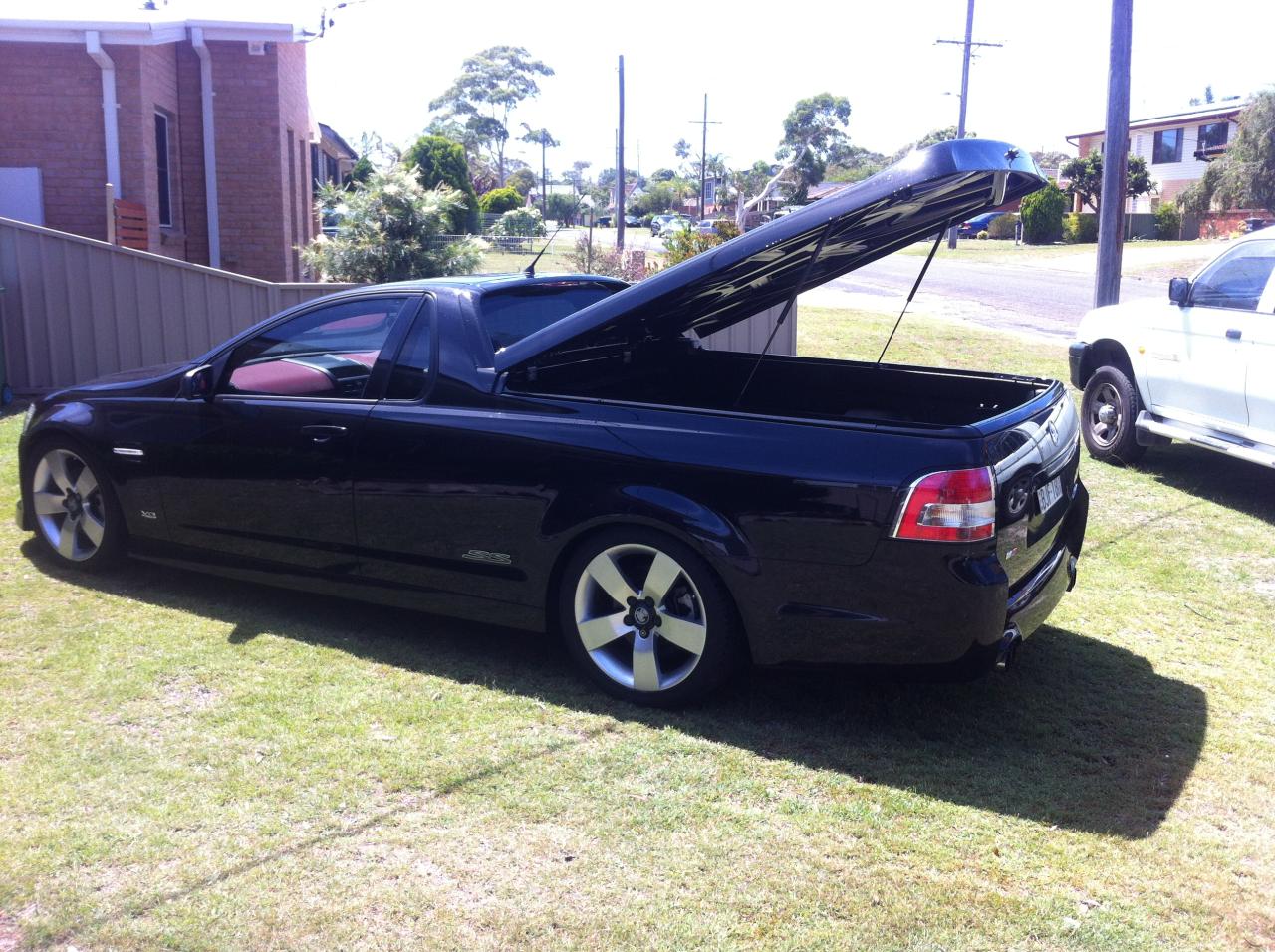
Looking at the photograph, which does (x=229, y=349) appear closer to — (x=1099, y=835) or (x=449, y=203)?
(x=1099, y=835)

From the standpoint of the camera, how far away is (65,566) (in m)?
6.18

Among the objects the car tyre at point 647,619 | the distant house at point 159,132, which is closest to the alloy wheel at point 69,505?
the car tyre at point 647,619

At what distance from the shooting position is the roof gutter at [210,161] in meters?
16.2

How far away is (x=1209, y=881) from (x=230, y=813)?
2.86 m

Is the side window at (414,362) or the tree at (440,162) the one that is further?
the tree at (440,162)

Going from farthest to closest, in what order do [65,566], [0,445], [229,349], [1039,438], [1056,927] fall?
[0,445] < [65,566] < [229,349] < [1039,438] < [1056,927]

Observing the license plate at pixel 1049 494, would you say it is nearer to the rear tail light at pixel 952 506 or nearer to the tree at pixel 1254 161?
the rear tail light at pixel 952 506

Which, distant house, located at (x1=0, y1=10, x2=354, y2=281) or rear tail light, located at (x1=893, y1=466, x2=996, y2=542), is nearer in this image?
rear tail light, located at (x1=893, y1=466, x2=996, y2=542)

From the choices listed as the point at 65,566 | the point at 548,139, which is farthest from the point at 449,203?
the point at 548,139

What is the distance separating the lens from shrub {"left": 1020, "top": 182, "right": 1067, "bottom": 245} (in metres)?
49.8

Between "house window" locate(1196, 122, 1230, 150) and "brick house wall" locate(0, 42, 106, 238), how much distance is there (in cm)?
5193

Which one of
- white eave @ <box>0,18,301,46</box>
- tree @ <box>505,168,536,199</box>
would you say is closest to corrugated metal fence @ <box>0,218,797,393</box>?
white eave @ <box>0,18,301,46</box>

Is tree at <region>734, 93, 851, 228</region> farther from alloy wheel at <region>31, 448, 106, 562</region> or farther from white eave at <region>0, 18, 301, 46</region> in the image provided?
alloy wheel at <region>31, 448, 106, 562</region>

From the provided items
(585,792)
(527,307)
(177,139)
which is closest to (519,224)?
(177,139)
